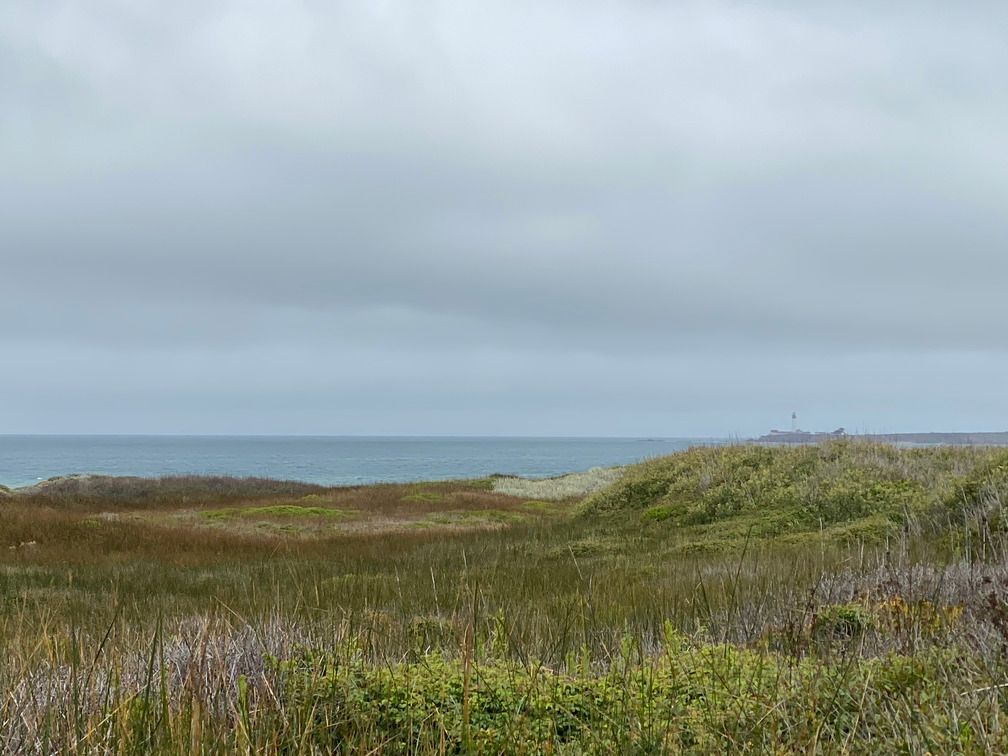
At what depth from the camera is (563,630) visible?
4.88 m

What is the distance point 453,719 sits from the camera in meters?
3.44

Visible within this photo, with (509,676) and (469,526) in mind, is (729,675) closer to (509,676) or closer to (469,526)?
(509,676)

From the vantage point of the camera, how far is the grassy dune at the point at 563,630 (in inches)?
123

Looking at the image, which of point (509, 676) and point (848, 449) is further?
point (848, 449)

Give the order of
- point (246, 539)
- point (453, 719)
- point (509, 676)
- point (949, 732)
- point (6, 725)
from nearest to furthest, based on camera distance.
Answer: point (949, 732)
point (6, 725)
point (453, 719)
point (509, 676)
point (246, 539)

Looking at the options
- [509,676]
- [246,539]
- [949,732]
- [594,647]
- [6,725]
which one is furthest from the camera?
[246,539]

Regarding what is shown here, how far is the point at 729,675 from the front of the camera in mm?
3781

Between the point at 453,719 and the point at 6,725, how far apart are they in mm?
1852

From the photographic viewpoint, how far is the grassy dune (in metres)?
3.12

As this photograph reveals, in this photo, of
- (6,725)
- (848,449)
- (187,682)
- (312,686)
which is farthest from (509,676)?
(848,449)

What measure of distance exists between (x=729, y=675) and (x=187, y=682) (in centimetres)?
269

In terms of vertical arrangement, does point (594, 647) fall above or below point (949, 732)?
below

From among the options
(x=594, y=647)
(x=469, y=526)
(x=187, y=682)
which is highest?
(x=187, y=682)

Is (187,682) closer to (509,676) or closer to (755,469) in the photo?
(509,676)
